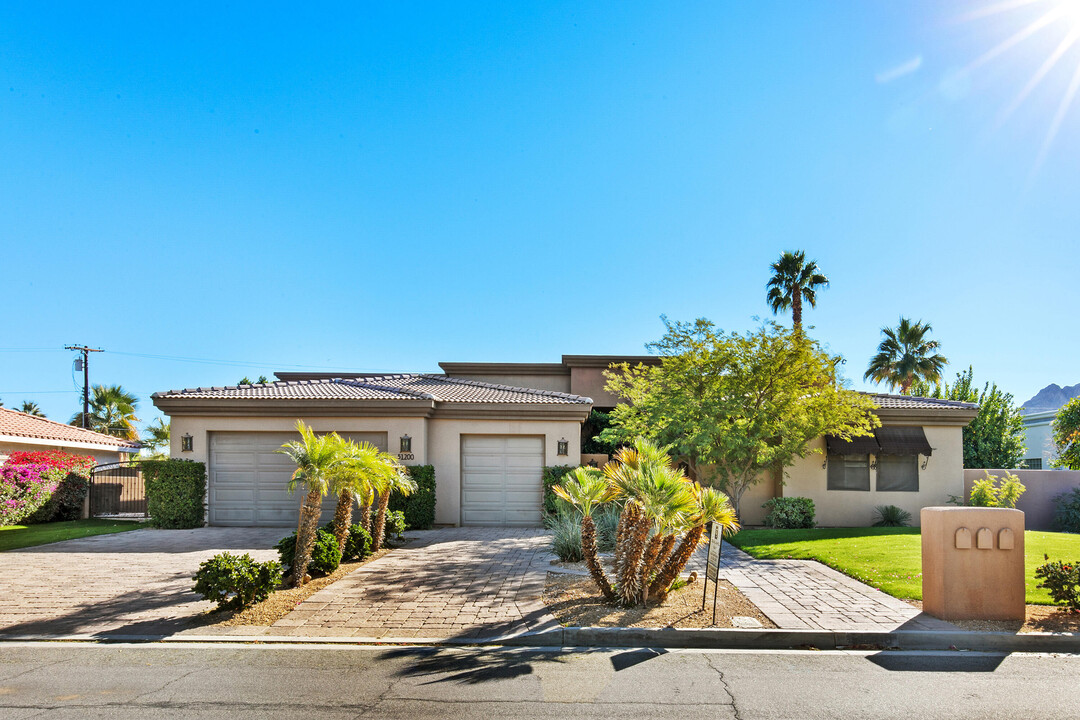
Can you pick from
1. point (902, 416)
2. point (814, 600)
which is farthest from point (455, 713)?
point (902, 416)

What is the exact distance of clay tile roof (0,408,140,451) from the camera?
2095 centimetres

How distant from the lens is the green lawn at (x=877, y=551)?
966 centimetres

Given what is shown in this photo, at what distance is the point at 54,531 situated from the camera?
52.1 ft

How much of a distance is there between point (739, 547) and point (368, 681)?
33.9 feet

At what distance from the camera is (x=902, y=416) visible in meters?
19.5

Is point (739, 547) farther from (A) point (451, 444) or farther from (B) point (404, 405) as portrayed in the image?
(B) point (404, 405)

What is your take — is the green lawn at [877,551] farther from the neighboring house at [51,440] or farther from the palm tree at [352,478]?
the neighboring house at [51,440]

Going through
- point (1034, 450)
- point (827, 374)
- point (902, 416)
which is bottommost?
point (1034, 450)

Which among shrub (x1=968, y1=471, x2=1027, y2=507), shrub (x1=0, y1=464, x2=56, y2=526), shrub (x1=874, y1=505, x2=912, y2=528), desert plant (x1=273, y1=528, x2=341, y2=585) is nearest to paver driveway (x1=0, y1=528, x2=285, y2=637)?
desert plant (x1=273, y1=528, x2=341, y2=585)

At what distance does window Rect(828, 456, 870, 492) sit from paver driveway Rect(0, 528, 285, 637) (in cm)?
1580

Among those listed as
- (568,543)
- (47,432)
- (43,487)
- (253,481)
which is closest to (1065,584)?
(568,543)

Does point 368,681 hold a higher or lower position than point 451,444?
lower

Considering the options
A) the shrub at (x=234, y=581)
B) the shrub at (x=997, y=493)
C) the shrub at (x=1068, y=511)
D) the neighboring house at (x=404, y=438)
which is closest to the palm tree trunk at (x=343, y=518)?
the shrub at (x=234, y=581)

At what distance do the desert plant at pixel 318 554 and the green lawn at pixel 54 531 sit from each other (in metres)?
7.68
